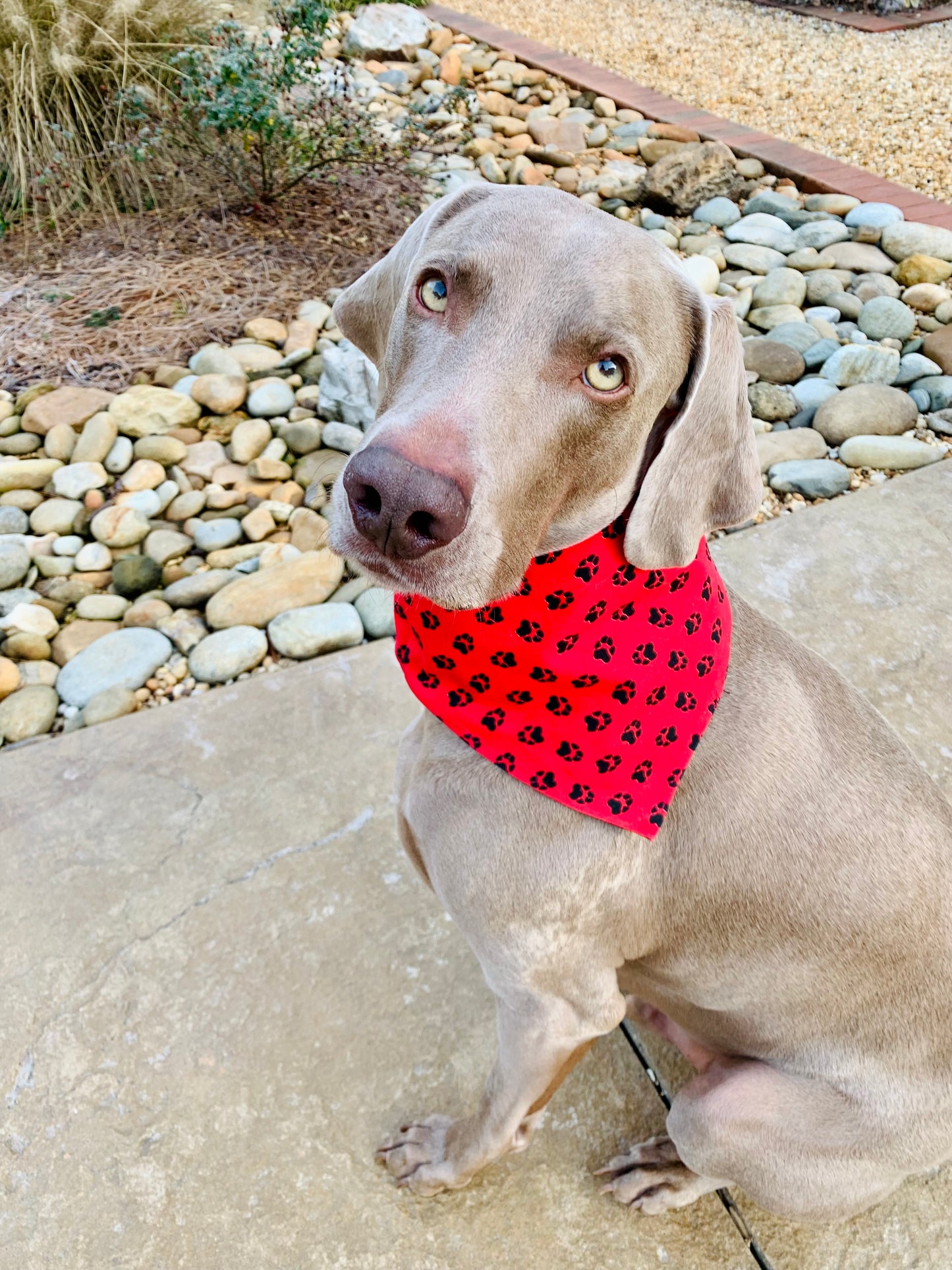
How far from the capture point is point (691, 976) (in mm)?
1733

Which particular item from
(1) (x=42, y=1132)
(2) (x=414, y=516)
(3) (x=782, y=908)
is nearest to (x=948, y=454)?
(3) (x=782, y=908)

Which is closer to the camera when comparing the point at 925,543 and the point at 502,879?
the point at 502,879

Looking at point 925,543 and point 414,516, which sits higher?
point 414,516

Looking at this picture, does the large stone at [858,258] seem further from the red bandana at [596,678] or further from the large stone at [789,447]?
the red bandana at [596,678]

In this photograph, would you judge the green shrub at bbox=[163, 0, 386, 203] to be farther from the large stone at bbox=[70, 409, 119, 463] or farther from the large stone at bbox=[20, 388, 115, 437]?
the large stone at bbox=[70, 409, 119, 463]

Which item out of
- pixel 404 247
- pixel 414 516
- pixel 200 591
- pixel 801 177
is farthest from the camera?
pixel 801 177

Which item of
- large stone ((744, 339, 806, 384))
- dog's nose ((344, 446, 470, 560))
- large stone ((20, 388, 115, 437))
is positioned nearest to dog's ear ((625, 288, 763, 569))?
dog's nose ((344, 446, 470, 560))

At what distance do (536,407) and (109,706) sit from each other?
2.07 meters

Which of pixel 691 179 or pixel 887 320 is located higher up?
pixel 691 179

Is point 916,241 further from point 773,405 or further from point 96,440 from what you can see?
point 96,440

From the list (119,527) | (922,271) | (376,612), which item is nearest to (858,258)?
(922,271)

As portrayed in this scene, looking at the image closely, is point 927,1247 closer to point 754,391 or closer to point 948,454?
point 948,454

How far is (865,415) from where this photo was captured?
3926mm

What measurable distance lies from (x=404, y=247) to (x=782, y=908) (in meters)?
1.38
